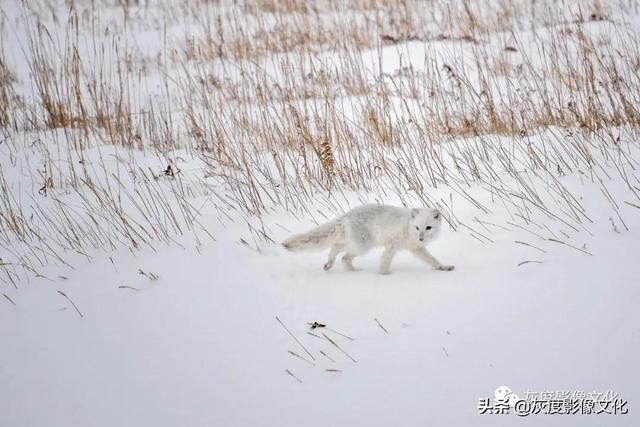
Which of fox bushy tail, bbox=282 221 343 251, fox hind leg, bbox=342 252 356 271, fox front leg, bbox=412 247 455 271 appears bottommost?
fox hind leg, bbox=342 252 356 271

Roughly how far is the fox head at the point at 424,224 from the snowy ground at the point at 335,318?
24 cm

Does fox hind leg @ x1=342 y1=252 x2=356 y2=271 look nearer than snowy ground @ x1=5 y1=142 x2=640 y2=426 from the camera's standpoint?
No

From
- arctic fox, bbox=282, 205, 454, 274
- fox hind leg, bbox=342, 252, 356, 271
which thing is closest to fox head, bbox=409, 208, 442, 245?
arctic fox, bbox=282, 205, 454, 274

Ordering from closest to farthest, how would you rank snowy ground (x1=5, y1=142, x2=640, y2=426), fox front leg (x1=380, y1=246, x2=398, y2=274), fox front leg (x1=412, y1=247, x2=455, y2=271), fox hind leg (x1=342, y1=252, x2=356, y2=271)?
snowy ground (x1=5, y1=142, x2=640, y2=426), fox front leg (x1=412, y1=247, x2=455, y2=271), fox front leg (x1=380, y1=246, x2=398, y2=274), fox hind leg (x1=342, y1=252, x2=356, y2=271)

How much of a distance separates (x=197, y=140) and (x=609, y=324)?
14.3ft

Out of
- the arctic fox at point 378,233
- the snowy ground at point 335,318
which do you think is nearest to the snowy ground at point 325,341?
the snowy ground at point 335,318

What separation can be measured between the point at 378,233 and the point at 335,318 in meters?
0.84

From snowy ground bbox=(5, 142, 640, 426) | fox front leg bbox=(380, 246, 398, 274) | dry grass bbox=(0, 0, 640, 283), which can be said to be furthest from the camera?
dry grass bbox=(0, 0, 640, 283)

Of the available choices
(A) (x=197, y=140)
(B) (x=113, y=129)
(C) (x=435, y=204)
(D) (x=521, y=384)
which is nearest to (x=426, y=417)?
(D) (x=521, y=384)

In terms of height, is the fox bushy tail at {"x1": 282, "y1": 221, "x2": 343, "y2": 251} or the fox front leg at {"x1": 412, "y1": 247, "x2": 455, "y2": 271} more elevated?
the fox bushy tail at {"x1": 282, "y1": 221, "x2": 343, "y2": 251}

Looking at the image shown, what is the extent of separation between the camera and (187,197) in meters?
4.53

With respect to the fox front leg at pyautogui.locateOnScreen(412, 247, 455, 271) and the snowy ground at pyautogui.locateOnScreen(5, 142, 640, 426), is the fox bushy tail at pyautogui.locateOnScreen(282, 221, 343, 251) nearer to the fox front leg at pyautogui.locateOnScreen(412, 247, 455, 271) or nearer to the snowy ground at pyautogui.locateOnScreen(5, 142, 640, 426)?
the snowy ground at pyautogui.locateOnScreen(5, 142, 640, 426)

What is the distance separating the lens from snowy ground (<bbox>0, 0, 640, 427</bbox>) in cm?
202

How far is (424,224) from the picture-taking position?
3.14 metres
